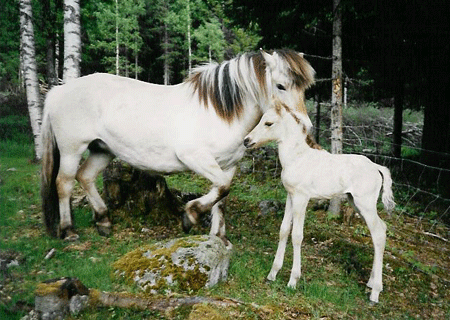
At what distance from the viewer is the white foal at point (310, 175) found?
396 cm

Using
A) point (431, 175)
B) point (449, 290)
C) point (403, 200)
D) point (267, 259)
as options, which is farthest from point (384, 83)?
point (267, 259)

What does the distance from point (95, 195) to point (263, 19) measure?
6.05 m

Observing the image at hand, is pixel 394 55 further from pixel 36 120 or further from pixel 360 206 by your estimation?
pixel 36 120

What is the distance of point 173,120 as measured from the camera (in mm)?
4652

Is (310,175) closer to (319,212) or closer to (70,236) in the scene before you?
(70,236)

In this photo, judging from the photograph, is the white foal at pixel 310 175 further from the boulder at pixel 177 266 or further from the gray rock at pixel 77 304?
the gray rock at pixel 77 304

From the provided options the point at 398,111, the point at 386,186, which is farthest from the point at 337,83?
the point at 398,111

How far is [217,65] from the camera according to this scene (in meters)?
4.90

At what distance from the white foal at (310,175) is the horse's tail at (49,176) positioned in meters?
2.74

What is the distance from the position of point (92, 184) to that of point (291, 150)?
2.91 m

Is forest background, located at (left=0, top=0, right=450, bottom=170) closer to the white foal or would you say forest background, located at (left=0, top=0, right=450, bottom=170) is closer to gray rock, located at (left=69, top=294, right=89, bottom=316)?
the white foal

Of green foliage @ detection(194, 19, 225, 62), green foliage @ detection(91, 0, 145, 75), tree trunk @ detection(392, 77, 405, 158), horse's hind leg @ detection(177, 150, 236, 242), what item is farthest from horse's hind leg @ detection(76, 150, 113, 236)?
green foliage @ detection(194, 19, 225, 62)

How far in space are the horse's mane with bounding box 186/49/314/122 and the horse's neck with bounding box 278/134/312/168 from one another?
0.60 metres

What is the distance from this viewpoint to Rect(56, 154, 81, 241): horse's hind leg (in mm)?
5066
